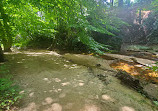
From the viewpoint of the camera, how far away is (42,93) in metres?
2.11

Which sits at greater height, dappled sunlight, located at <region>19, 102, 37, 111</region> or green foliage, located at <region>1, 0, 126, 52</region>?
green foliage, located at <region>1, 0, 126, 52</region>

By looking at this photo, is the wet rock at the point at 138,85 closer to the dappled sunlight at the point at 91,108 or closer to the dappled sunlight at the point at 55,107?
the dappled sunlight at the point at 91,108

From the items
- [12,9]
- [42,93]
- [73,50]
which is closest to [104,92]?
[42,93]

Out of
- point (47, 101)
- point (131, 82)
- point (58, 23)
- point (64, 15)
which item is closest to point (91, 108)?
point (47, 101)

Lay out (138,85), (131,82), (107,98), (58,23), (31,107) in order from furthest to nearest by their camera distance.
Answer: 1. (58,23)
2. (131,82)
3. (138,85)
4. (107,98)
5. (31,107)

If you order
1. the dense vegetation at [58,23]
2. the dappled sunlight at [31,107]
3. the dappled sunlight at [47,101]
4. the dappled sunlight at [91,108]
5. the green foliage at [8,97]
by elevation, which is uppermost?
the dense vegetation at [58,23]

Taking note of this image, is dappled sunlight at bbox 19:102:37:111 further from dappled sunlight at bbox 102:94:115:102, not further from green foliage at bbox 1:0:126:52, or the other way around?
green foliage at bbox 1:0:126:52

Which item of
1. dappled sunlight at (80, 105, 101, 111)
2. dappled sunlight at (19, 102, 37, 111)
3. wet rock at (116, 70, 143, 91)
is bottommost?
wet rock at (116, 70, 143, 91)

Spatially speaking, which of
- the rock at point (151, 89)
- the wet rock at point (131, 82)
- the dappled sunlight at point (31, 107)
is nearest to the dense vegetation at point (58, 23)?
the wet rock at point (131, 82)

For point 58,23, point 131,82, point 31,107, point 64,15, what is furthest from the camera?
point 58,23

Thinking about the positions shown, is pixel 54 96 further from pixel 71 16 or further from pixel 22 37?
pixel 22 37

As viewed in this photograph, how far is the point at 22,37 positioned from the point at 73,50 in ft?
16.9

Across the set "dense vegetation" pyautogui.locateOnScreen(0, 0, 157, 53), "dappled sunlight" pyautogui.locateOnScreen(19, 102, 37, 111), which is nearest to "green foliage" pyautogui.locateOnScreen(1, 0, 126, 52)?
"dense vegetation" pyautogui.locateOnScreen(0, 0, 157, 53)

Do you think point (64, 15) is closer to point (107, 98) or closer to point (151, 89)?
point (107, 98)
